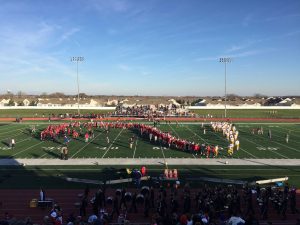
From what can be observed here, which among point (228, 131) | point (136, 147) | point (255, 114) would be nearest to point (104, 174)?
point (136, 147)

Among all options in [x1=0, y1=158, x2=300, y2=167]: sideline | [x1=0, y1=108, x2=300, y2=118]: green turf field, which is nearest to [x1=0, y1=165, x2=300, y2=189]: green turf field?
[x1=0, y1=158, x2=300, y2=167]: sideline

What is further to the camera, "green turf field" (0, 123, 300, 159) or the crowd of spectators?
"green turf field" (0, 123, 300, 159)

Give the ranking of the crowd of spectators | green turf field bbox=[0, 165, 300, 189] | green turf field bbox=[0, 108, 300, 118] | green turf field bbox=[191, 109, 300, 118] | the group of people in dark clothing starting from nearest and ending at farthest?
the crowd of spectators → the group of people in dark clothing → green turf field bbox=[0, 165, 300, 189] → green turf field bbox=[0, 108, 300, 118] → green turf field bbox=[191, 109, 300, 118]

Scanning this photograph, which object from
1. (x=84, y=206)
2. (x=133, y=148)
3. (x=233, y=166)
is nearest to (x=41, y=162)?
(x=133, y=148)

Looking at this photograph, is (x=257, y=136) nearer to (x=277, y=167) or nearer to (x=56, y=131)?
(x=277, y=167)

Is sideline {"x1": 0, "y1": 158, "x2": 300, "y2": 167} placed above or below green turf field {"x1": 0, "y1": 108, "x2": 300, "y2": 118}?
below

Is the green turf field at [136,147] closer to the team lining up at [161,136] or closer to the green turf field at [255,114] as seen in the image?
the team lining up at [161,136]

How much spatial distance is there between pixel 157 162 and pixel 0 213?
34.9ft

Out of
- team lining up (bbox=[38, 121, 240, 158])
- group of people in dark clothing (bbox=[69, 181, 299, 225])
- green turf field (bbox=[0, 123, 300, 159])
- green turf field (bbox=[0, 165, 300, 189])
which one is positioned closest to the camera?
group of people in dark clothing (bbox=[69, 181, 299, 225])

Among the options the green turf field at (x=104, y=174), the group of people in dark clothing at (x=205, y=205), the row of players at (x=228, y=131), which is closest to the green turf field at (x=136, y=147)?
the row of players at (x=228, y=131)

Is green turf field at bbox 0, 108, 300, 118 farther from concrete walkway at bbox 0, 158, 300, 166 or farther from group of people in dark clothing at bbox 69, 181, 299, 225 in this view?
group of people in dark clothing at bbox 69, 181, 299, 225

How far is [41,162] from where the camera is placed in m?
21.3

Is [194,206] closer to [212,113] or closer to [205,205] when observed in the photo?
[205,205]

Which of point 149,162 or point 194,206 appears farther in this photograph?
point 149,162
